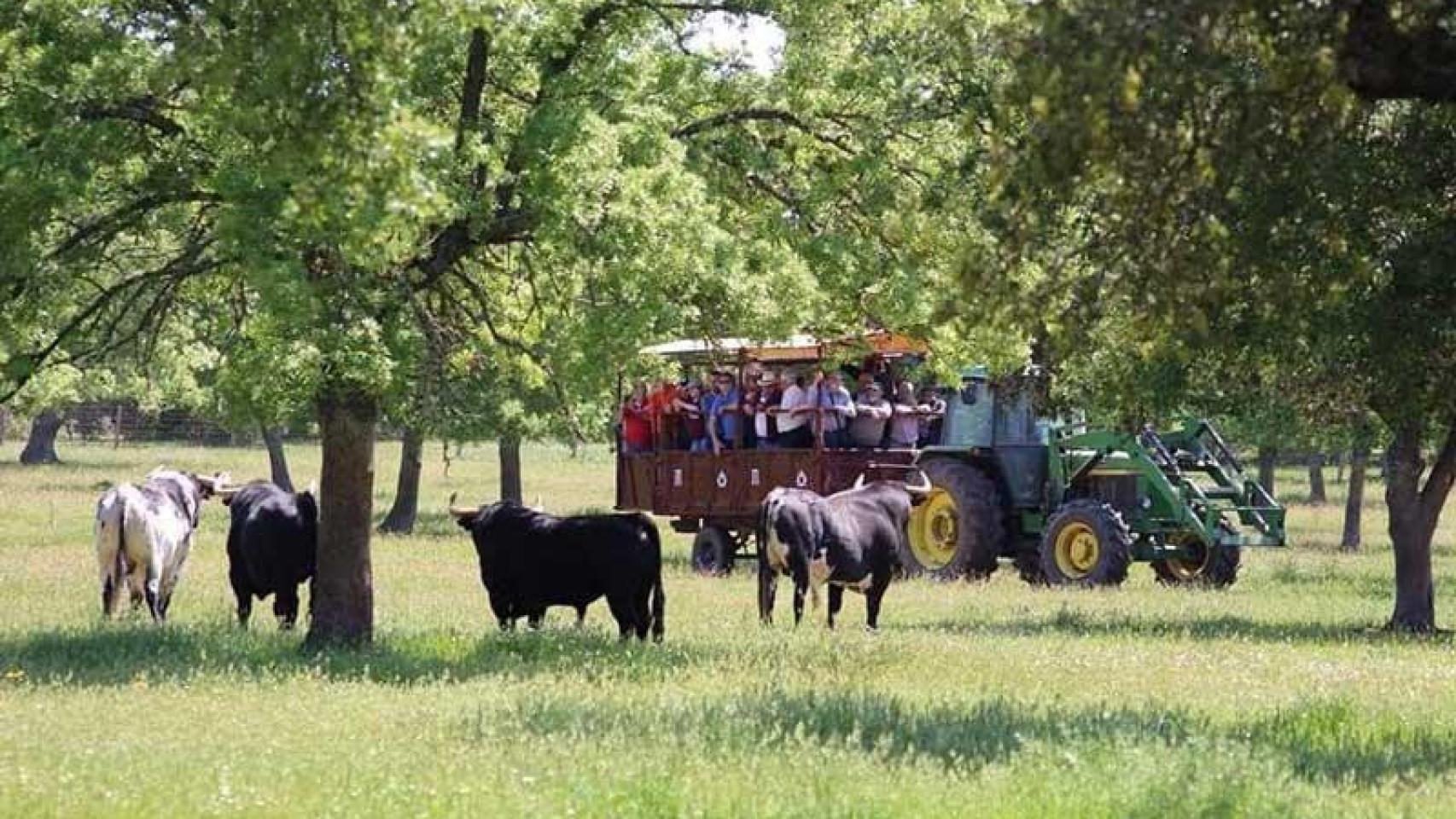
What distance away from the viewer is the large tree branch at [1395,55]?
11.3m

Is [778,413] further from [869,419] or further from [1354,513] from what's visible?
[1354,513]

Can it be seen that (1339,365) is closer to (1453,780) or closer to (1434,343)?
(1434,343)

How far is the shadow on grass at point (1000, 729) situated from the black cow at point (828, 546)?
7.33 meters

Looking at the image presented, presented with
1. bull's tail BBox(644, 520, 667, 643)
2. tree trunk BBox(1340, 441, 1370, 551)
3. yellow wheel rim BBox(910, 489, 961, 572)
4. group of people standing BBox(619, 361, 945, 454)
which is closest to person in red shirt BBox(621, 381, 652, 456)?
group of people standing BBox(619, 361, 945, 454)

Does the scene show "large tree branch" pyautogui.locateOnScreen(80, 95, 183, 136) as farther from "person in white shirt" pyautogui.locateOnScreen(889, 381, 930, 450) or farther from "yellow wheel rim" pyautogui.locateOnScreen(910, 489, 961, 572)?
"yellow wheel rim" pyautogui.locateOnScreen(910, 489, 961, 572)

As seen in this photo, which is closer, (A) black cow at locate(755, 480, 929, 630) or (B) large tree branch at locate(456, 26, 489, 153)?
(B) large tree branch at locate(456, 26, 489, 153)

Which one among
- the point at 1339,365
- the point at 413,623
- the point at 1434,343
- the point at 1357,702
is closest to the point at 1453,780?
the point at 1357,702

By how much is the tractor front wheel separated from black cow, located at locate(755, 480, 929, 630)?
28.0ft

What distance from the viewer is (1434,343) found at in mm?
20422

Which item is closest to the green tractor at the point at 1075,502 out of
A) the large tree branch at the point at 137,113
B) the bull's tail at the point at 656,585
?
the bull's tail at the point at 656,585

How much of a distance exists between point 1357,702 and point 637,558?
7.00 metres

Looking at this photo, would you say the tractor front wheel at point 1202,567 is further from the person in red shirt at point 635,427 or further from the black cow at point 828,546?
the black cow at point 828,546

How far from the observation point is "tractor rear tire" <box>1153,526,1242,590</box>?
31453 mm

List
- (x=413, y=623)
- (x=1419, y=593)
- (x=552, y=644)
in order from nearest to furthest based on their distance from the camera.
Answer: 1. (x=552, y=644)
2. (x=413, y=623)
3. (x=1419, y=593)
